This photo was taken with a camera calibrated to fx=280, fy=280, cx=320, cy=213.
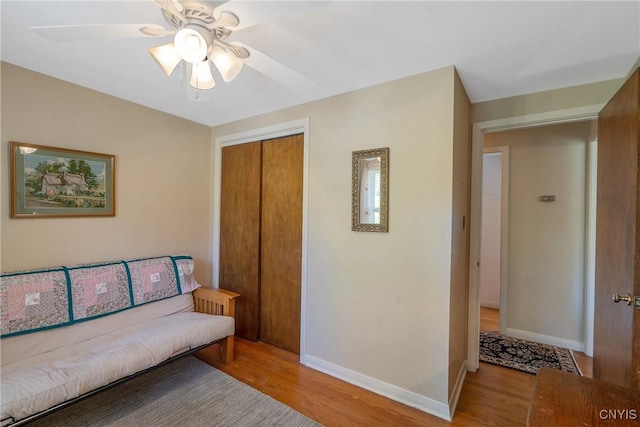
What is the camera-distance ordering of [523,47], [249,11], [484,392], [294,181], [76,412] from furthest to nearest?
1. [294,181]
2. [484,392]
3. [76,412]
4. [523,47]
5. [249,11]

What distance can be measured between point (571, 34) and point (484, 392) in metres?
2.41

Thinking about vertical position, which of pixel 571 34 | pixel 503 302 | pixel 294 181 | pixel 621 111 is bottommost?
pixel 503 302

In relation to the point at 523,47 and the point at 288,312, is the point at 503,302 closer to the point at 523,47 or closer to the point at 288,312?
the point at 288,312

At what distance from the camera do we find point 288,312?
270 centimetres

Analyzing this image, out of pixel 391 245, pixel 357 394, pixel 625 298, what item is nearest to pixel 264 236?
pixel 391 245

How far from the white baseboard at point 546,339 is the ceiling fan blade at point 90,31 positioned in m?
3.98

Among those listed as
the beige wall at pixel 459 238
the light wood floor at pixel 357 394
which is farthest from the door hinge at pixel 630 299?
the light wood floor at pixel 357 394

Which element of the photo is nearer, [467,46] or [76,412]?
A: [467,46]

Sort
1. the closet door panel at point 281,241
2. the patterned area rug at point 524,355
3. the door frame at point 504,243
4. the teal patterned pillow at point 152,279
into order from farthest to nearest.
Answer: the door frame at point 504,243, the closet door panel at point 281,241, the patterned area rug at point 524,355, the teal patterned pillow at point 152,279

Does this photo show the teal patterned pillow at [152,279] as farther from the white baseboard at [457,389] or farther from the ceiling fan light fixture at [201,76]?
the white baseboard at [457,389]

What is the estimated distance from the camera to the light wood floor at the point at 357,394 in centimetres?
183

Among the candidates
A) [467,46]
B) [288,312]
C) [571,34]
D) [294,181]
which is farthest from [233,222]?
[571,34]

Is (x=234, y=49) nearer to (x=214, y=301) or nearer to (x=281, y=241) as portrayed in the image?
(x=281, y=241)

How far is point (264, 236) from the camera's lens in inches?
113
